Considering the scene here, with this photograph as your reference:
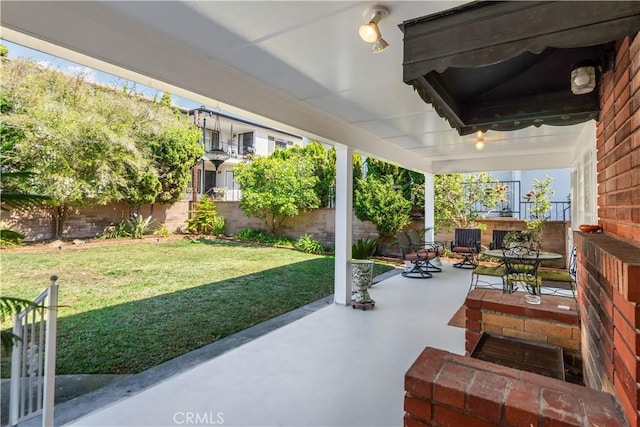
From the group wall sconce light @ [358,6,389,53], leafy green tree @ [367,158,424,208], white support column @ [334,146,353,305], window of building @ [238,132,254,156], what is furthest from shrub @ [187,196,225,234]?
wall sconce light @ [358,6,389,53]

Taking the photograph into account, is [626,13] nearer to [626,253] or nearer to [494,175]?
[626,253]

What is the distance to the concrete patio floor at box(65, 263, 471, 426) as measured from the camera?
7.06 feet

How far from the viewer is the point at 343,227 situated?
4707mm

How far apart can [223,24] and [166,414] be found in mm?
2631

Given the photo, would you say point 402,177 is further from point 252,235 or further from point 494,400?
point 494,400

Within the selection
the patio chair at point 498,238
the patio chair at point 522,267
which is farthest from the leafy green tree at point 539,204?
the patio chair at point 522,267

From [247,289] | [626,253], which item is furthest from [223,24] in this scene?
[247,289]

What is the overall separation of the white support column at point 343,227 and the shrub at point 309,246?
482 centimetres

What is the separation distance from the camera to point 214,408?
2248 mm

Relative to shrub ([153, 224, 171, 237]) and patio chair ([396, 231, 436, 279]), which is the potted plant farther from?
shrub ([153, 224, 171, 237])

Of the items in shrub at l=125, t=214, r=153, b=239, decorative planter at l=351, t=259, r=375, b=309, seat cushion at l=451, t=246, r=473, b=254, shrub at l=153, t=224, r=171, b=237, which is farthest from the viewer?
shrub at l=153, t=224, r=171, b=237

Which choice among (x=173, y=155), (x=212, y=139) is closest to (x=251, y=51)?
(x=173, y=155)

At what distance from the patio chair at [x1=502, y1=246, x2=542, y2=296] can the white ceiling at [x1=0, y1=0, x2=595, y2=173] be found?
162 centimetres

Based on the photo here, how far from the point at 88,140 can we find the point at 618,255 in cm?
1068
